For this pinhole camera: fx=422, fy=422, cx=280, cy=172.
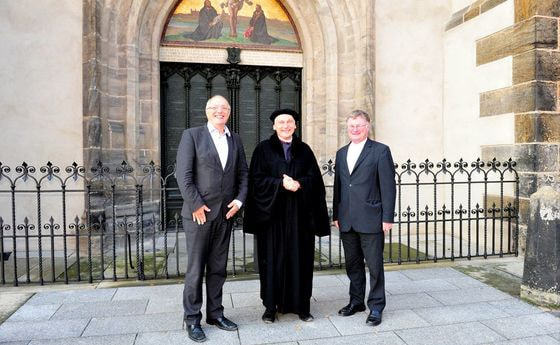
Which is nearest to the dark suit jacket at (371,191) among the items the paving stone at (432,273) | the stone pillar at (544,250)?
the stone pillar at (544,250)

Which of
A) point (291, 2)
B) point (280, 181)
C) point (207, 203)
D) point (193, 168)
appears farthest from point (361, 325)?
point (291, 2)

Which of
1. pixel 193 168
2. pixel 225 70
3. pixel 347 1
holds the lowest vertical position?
pixel 193 168

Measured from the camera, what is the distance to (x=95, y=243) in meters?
6.31

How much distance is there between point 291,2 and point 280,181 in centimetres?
540

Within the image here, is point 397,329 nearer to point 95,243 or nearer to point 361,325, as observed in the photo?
point 361,325

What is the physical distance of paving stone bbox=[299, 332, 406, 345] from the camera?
328 centimetres

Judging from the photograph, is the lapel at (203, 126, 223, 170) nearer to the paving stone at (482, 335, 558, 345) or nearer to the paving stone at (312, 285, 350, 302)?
the paving stone at (312, 285, 350, 302)

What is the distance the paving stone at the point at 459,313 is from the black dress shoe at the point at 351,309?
53 cm

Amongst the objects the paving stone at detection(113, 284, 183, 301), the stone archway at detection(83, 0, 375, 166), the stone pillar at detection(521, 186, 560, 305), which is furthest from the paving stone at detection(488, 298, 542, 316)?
the stone archway at detection(83, 0, 375, 166)

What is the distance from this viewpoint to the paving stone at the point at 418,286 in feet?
14.9

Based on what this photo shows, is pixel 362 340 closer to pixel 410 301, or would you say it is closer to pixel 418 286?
pixel 410 301

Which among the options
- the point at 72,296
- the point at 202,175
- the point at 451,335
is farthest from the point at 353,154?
the point at 72,296

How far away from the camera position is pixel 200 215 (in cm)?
332

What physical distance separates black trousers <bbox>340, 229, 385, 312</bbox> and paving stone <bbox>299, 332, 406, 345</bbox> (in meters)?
0.32
